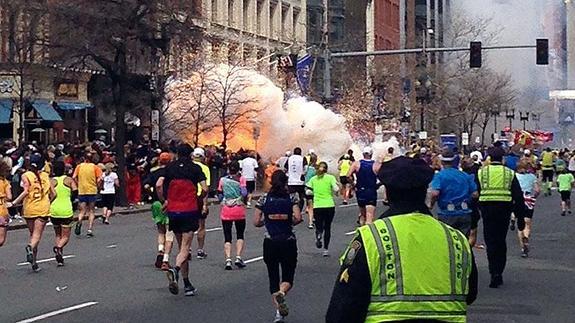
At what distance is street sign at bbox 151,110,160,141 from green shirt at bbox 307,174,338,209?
2048 cm

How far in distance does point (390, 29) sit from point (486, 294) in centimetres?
8148

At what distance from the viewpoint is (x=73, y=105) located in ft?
157

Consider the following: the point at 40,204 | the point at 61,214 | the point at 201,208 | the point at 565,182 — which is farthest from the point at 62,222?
the point at 565,182

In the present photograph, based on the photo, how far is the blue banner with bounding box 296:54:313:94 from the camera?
51.1 metres

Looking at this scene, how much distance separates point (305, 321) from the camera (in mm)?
12234

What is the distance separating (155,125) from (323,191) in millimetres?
22405

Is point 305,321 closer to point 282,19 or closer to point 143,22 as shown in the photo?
point 143,22

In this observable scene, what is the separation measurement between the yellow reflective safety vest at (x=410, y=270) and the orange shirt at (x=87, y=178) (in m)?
20.6

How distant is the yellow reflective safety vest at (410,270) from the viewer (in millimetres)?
4746

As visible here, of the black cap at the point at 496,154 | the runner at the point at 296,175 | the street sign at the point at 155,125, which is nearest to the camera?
the black cap at the point at 496,154

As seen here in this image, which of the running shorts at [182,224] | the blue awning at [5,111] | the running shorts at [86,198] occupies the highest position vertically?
the blue awning at [5,111]

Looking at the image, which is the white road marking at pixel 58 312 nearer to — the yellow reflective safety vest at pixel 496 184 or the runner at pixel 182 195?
the runner at pixel 182 195

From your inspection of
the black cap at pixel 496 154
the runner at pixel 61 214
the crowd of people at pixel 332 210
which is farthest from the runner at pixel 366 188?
the black cap at pixel 496 154

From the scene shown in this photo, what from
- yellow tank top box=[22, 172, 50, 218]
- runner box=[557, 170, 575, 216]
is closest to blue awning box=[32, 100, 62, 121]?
runner box=[557, 170, 575, 216]
